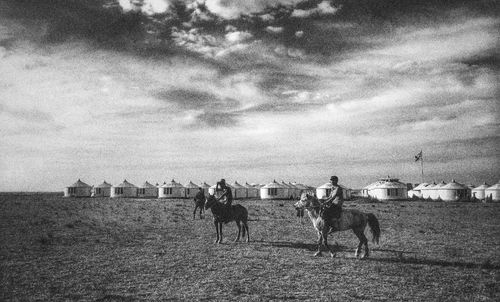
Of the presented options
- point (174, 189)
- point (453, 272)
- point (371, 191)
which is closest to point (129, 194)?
point (174, 189)

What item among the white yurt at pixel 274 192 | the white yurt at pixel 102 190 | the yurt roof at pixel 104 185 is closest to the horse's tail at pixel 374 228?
the white yurt at pixel 274 192

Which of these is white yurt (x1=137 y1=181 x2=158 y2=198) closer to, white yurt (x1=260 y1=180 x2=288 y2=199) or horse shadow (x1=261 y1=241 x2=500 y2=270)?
white yurt (x1=260 y1=180 x2=288 y2=199)

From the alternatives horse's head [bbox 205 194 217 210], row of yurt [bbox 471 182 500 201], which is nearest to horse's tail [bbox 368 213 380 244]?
horse's head [bbox 205 194 217 210]

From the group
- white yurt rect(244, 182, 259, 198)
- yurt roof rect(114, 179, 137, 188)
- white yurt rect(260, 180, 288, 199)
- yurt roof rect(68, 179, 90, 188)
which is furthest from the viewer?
white yurt rect(244, 182, 259, 198)

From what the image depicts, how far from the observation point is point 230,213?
43.0 feet

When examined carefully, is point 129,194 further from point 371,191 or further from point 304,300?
point 304,300

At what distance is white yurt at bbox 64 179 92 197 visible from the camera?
67.4 meters

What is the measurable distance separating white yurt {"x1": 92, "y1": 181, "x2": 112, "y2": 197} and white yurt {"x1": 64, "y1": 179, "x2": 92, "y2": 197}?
1334 millimetres

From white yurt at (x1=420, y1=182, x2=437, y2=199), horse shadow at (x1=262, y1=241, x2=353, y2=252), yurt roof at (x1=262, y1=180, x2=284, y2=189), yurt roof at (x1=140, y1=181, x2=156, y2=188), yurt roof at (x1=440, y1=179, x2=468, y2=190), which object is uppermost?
yurt roof at (x1=140, y1=181, x2=156, y2=188)

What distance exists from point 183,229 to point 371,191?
50346 mm

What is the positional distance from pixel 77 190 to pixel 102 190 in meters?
4.60

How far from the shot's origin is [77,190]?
67.8 meters

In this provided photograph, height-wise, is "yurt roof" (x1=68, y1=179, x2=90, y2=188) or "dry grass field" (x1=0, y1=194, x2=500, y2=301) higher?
"yurt roof" (x1=68, y1=179, x2=90, y2=188)

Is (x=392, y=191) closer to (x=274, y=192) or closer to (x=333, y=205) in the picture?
(x=274, y=192)
